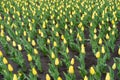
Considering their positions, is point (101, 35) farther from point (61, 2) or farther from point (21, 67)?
point (61, 2)

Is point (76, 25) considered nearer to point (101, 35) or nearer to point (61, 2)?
point (101, 35)

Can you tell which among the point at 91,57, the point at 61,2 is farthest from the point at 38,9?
the point at 91,57

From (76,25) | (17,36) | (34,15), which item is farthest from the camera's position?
(34,15)

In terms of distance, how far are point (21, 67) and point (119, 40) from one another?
7.35ft

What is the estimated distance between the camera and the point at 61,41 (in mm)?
6465

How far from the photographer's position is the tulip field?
4867 millimetres

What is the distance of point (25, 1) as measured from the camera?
9.94 meters

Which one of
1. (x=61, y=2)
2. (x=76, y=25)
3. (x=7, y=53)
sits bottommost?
(x=7, y=53)

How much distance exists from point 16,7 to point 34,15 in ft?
5.16

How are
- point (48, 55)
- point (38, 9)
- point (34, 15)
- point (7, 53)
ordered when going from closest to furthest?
point (48, 55) < point (7, 53) < point (34, 15) < point (38, 9)

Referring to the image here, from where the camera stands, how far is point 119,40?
20.9 feet

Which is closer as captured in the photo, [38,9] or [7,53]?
[7,53]

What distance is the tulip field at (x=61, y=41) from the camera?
487 cm

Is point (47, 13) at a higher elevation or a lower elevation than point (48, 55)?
higher
